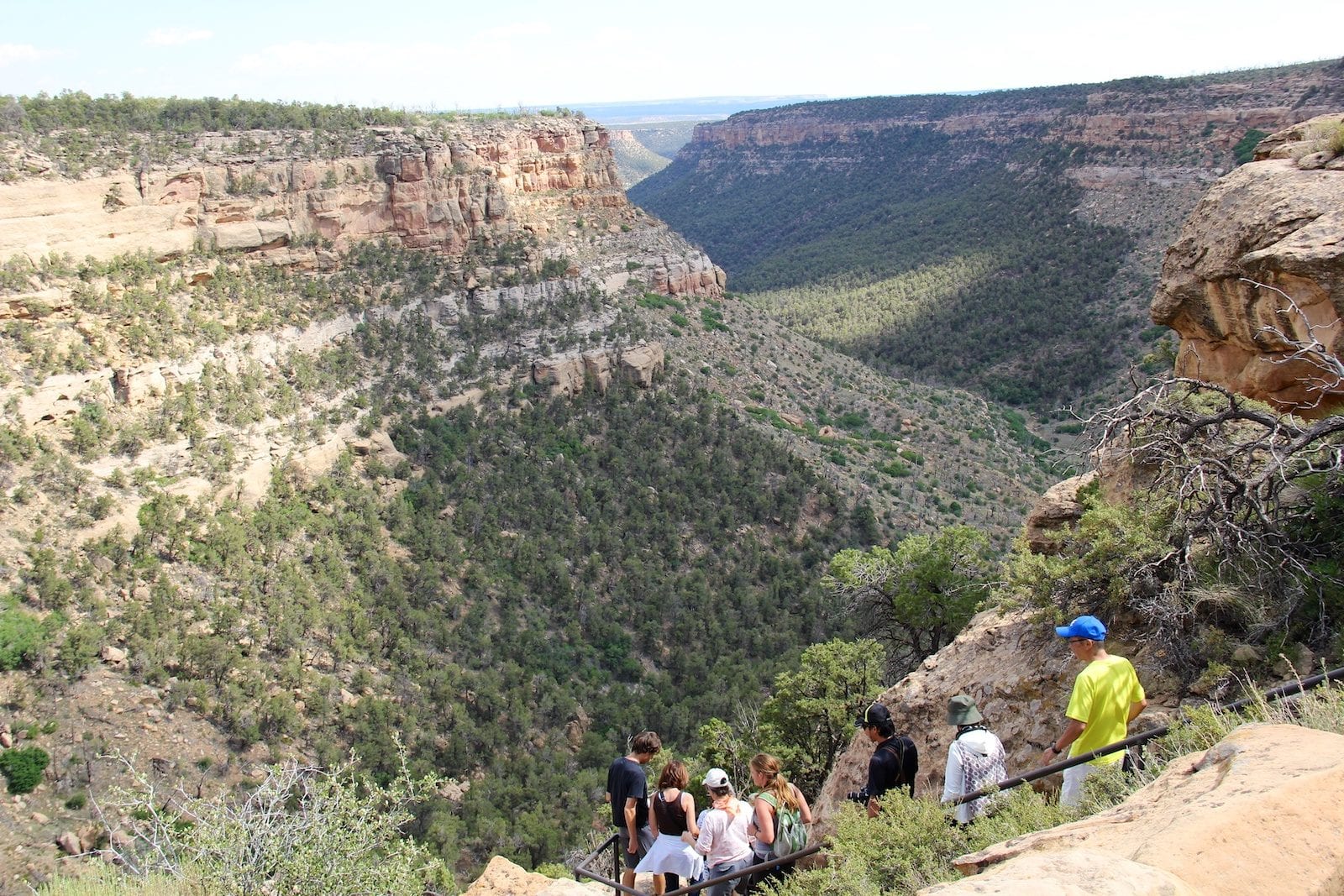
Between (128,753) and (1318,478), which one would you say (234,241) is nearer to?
(128,753)

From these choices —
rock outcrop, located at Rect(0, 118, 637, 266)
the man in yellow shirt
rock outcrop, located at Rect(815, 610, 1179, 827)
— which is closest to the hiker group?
the man in yellow shirt

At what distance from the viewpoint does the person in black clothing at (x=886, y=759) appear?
7.30 m

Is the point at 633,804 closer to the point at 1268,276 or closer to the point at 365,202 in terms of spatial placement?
the point at 1268,276

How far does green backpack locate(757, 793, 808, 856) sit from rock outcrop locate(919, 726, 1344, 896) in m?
2.33

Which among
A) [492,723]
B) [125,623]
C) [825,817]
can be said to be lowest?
[492,723]

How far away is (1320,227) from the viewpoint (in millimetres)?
8484

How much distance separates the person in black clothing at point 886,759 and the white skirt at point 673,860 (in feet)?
4.95

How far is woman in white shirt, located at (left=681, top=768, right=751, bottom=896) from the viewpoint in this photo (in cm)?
739

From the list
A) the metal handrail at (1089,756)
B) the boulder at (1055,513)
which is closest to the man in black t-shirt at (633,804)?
the metal handrail at (1089,756)

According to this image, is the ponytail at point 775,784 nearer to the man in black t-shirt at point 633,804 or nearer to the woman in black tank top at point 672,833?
the woman in black tank top at point 672,833

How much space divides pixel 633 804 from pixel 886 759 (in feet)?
7.68

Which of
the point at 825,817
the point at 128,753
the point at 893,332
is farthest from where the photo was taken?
the point at 893,332

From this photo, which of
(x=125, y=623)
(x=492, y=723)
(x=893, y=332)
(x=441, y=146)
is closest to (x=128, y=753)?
(x=125, y=623)

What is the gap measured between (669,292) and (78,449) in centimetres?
2416
